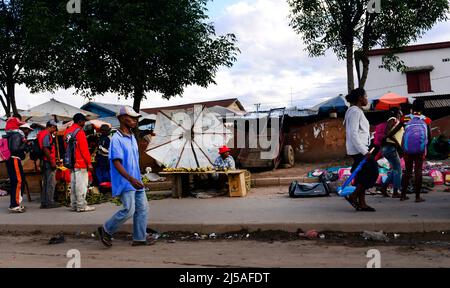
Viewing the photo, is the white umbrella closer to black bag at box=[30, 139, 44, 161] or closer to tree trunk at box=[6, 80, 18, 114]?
black bag at box=[30, 139, 44, 161]

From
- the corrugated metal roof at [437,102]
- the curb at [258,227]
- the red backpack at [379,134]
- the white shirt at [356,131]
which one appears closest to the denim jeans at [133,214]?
the curb at [258,227]

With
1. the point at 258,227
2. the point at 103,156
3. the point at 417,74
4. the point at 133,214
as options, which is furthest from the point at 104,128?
the point at 417,74

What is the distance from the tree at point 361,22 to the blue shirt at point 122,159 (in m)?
11.2

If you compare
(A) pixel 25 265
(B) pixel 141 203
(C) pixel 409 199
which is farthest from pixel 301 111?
(A) pixel 25 265

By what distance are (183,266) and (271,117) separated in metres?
10.8

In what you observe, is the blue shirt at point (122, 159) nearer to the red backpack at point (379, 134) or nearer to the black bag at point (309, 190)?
the black bag at point (309, 190)

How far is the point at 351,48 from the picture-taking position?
52.0 feet

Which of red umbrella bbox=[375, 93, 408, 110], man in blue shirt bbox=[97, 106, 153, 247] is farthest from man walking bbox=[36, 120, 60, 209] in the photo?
red umbrella bbox=[375, 93, 408, 110]

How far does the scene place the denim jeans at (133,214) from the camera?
5.96 meters

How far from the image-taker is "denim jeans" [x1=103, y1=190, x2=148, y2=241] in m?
5.96

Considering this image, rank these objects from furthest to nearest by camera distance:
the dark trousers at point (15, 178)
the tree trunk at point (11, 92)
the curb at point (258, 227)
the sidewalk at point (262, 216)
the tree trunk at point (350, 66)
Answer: the tree trunk at point (11, 92), the tree trunk at point (350, 66), the dark trousers at point (15, 178), the sidewalk at point (262, 216), the curb at point (258, 227)

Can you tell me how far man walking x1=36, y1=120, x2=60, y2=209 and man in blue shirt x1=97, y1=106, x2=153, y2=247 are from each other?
4.60m

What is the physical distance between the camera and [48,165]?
10.2 m

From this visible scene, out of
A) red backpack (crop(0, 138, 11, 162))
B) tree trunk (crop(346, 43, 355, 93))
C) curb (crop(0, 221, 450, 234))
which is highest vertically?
tree trunk (crop(346, 43, 355, 93))
